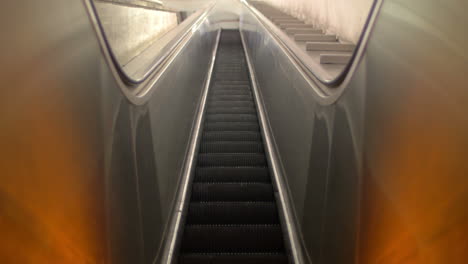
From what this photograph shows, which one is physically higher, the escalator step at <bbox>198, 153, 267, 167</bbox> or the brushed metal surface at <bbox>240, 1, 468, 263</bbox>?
the brushed metal surface at <bbox>240, 1, 468, 263</bbox>

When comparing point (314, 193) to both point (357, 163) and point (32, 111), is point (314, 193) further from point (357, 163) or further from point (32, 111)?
point (32, 111)

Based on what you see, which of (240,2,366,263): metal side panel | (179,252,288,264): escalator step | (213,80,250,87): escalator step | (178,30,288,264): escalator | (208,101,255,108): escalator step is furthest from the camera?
(213,80,250,87): escalator step

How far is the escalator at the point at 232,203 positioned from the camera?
2453mm

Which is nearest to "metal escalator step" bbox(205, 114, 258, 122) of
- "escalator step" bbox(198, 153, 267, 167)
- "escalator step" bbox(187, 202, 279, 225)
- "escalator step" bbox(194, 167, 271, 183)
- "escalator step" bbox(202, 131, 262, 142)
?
"escalator step" bbox(202, 131, 262, 142)

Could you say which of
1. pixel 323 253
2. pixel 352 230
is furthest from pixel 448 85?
pixel 323 253

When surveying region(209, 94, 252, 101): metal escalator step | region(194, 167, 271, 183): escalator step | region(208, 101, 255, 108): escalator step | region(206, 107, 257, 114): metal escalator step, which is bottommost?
region(194, 167, 271, 183): escalator step

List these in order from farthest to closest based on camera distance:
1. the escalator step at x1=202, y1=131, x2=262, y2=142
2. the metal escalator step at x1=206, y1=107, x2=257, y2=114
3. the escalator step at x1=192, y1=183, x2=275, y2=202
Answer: the metal escalator step at x1=206, y1=107, x2=257, y2=114 < the escalator step at x1=202, y1=131, x2=262, y2=142 < the escalator step at x1=192, y1=183, x2=275, y2=202

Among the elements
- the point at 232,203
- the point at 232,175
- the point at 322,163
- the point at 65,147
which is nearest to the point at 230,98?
the point at 232,175

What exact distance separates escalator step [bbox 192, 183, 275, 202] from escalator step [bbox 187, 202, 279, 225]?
195 mm

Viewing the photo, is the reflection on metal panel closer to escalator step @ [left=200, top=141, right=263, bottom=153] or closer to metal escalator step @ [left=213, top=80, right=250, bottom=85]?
escalator step @ [left=200, top=141, right=263, bottom=153]

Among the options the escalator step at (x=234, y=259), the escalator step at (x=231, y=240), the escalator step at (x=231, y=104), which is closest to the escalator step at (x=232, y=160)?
the escalator step at (x=231, y=240)

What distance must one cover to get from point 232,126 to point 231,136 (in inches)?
12.2

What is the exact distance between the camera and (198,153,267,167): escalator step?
345 cm

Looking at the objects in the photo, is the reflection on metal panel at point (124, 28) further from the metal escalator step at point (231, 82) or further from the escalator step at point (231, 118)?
the metal escalator step at point (231, 82)
